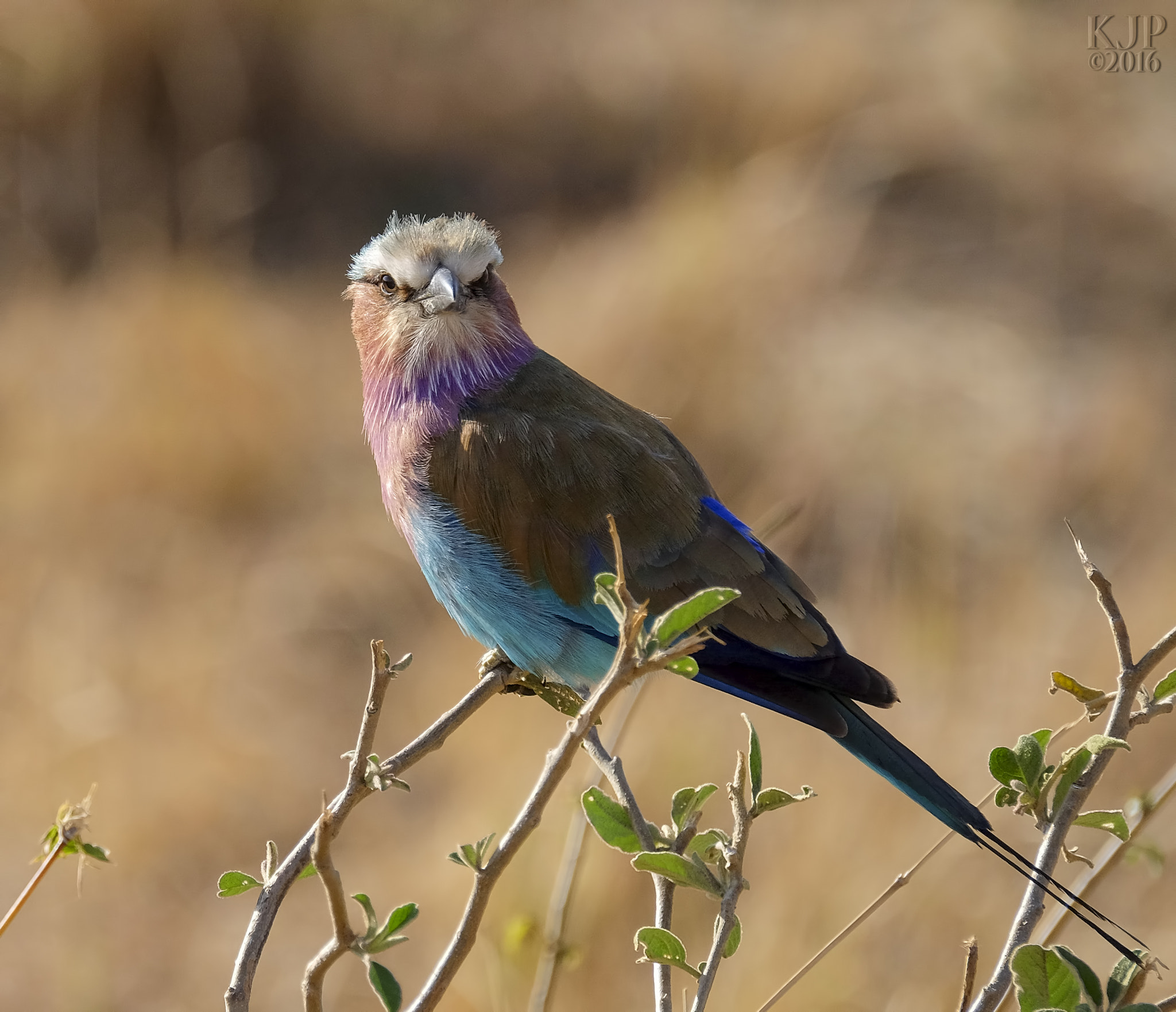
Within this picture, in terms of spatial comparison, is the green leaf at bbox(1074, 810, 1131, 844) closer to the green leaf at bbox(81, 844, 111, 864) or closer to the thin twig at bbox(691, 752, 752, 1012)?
the thin twig at bbox(691, 752, 752, 1012)

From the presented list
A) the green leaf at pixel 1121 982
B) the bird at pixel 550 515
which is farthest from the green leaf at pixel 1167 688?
the bird at pixel 550 515

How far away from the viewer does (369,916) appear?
3.28ft

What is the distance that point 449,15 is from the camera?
772 centimetres

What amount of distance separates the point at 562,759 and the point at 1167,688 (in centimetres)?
62

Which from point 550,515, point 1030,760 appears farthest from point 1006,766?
point 550,515

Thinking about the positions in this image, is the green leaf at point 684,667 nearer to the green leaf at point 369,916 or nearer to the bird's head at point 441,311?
the green leaf at point 369,916

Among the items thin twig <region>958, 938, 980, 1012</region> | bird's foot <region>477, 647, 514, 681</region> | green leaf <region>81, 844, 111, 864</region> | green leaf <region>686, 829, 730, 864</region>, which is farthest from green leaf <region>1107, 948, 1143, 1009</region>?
bird's foot <region>477, 647, 514, 681</region>

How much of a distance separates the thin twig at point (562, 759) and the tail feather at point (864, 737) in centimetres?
76

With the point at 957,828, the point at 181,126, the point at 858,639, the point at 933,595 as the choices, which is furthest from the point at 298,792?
the point at 181,126

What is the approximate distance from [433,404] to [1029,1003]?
154 centimetres

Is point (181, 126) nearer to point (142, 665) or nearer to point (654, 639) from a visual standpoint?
point (142, 665)

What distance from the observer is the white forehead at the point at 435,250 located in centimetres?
230

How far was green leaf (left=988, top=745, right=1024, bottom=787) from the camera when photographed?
1.10m

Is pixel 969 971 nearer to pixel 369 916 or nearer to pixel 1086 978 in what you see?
pixel 1086 978
